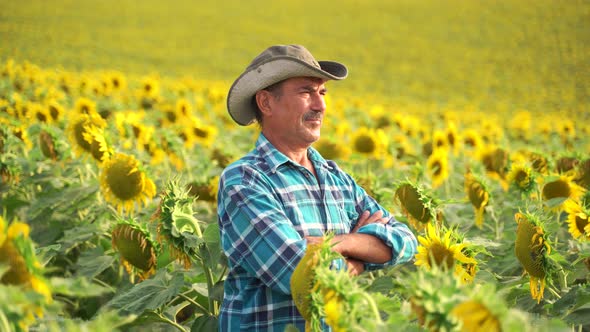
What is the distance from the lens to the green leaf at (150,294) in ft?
8.87

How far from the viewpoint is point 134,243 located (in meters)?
2.87

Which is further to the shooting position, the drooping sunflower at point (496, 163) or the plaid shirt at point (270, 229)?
the drooping sunflower at point (496, 163)

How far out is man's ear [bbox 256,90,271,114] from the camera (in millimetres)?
2893

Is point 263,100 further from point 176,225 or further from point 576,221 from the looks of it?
point 576,221

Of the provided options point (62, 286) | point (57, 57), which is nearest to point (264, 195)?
point (62, 286)

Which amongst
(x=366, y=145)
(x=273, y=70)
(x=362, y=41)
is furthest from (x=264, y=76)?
(x=362, y=41)

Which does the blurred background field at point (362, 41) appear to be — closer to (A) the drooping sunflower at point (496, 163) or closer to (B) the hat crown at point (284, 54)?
(A) the drooping sunflower at point (496, 163)

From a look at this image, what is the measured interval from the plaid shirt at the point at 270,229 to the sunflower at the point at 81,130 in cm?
183

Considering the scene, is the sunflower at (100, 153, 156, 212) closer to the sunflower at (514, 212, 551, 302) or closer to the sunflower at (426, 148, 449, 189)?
the sunflower at (514, 212, 551, 302)

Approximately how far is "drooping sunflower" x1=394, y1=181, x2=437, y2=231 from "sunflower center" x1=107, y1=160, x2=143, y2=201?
1320mm

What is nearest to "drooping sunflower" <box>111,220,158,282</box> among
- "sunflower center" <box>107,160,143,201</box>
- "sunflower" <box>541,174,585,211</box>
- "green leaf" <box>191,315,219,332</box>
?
"green leaf" <box>191,315,219,332</box>

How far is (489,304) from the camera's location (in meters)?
1.32

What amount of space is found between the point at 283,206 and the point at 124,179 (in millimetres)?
1206

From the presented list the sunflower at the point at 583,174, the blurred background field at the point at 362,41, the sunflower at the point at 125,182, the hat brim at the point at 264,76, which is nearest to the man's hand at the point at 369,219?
the hat brim at the point at 264,76
